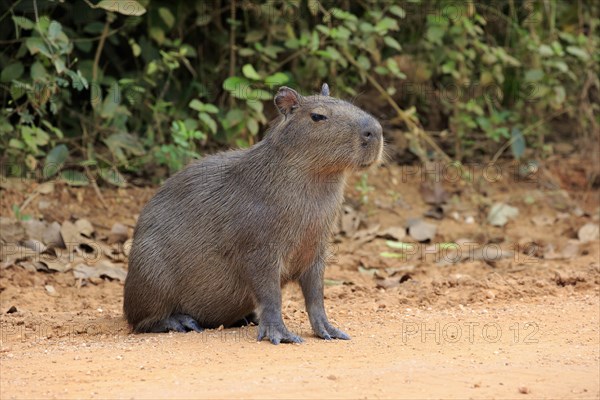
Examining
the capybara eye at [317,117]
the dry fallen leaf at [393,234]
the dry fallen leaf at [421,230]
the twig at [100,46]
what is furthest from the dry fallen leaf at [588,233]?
the twig at [100,46]

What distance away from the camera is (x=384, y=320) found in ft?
21.0

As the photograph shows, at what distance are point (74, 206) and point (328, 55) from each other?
272 centimetres

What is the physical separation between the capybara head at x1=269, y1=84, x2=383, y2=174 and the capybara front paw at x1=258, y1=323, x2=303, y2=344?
990 millimetres

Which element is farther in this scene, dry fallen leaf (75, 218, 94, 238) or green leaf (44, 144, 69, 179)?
green leaf (44, 144, 69, 179)

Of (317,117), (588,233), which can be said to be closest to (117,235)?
(317,117)

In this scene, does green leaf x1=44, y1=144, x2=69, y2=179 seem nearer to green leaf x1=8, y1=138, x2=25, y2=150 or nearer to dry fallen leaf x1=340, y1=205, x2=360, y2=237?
green leaf x1=8, y1=138, x2=25, y2=150

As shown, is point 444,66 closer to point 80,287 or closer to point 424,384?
point 80,287

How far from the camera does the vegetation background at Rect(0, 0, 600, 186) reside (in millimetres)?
8597

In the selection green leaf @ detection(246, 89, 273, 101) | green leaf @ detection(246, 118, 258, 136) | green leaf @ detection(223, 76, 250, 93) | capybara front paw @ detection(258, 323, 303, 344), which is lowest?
capybara front paw @ detection(258, 323, 303, 344)

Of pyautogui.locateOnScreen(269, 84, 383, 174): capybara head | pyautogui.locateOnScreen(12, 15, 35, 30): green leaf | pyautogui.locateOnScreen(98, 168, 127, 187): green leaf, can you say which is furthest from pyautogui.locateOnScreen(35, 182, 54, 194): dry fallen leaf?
pyautogui.locateOnScreen(269, 84, 383, 174): capybara head

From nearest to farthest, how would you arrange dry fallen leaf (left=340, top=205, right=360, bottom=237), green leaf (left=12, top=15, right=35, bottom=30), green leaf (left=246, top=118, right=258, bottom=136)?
green leaf (left=12, top=15, right=35, bottom=30) < green leaf (left=246, top=118, right=258, bottom=136) < dry fallen leaf (left=340, top=205, right=360, bottom=237)

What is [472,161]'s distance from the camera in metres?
10.8

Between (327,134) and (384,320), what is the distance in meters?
1.35

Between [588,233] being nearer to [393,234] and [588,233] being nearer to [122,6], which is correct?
[393,234]
